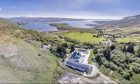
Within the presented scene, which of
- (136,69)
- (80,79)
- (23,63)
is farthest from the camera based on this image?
(136,69)

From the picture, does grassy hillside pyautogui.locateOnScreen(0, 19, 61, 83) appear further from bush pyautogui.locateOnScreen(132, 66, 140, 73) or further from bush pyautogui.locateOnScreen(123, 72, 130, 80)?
bush pyautogui.locateOnScreen(132, 66, 140, 73)

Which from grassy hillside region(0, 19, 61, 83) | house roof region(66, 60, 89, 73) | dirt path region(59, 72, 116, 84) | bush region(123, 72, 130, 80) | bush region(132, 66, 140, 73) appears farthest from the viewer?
bush region(132, 66, 140, 73)

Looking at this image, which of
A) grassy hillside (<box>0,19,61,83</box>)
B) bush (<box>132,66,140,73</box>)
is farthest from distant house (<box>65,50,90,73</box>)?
bush (<box>132,66,140,73</box>)

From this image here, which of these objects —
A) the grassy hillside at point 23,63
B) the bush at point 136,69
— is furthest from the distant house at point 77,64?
the bush at point 136,69

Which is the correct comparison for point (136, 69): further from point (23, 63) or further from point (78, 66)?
point (23, 63)

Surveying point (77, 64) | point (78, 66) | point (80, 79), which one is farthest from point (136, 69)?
point (80, 79)

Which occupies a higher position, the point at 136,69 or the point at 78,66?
the point at 78,66

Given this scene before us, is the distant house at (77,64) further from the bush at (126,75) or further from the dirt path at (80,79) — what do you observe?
the bush at (126,75)

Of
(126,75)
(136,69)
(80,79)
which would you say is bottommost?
(126,75)

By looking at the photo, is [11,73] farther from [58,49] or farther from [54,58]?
[58,49]

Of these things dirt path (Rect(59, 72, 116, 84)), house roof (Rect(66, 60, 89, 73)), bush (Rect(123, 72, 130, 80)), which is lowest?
bush (Rect(123, 72, 130, 80))

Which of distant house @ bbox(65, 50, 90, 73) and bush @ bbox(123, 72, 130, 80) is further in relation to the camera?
distant house @ bbox(65, 50, 90, 73)

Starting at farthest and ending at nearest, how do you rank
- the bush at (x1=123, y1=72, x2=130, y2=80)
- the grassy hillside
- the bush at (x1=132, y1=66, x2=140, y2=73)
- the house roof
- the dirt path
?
the bush at (x1=132, y1=66, x2=140, y2=73)
the house roof
the bush at (x1=123, y1=72, x2=130, y2=80)
the dirt path
the grassy hillside

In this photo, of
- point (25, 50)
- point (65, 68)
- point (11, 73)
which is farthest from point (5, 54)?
point (65, 68)
